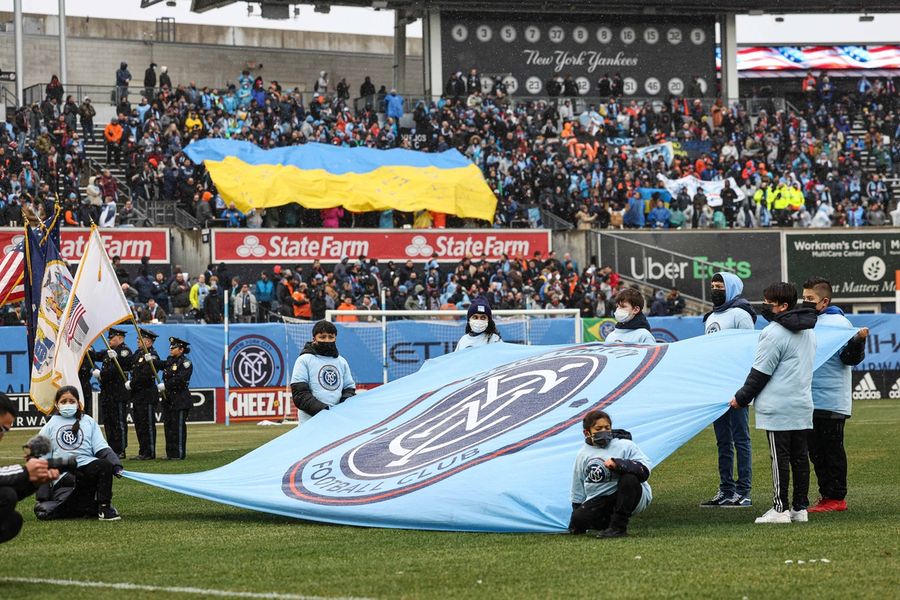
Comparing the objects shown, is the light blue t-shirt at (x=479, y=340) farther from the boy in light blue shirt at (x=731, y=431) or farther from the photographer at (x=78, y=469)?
the photographer at (x=78, y=469)

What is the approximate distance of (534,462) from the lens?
10.8 m

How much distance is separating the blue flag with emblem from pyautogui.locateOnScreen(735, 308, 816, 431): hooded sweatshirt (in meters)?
0.55

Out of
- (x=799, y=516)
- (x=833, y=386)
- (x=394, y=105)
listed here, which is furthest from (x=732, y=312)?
(x=394, y=105)

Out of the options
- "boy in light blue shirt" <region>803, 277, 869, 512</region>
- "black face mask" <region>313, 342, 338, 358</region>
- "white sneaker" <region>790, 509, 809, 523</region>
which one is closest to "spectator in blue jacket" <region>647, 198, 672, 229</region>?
"black face mask" <region>313, 342, 338, 358</region>

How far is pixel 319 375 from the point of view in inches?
514

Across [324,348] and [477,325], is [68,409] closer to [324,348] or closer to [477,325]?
[324,348]

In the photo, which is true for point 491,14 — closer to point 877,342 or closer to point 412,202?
point 412,202

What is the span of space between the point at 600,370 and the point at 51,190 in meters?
25.2

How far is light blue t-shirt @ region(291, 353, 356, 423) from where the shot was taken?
13.0 meters

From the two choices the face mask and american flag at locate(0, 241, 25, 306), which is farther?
american flag at locate(0, 241, 25, 306)

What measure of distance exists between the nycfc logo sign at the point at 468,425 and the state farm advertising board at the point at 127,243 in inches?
885

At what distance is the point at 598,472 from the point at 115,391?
37.5 ft

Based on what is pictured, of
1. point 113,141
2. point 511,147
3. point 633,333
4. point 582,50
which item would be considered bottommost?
point 633,333

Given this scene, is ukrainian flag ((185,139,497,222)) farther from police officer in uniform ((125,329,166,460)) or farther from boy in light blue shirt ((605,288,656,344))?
→ boy in light blue shirt ((605,288,656,344))
